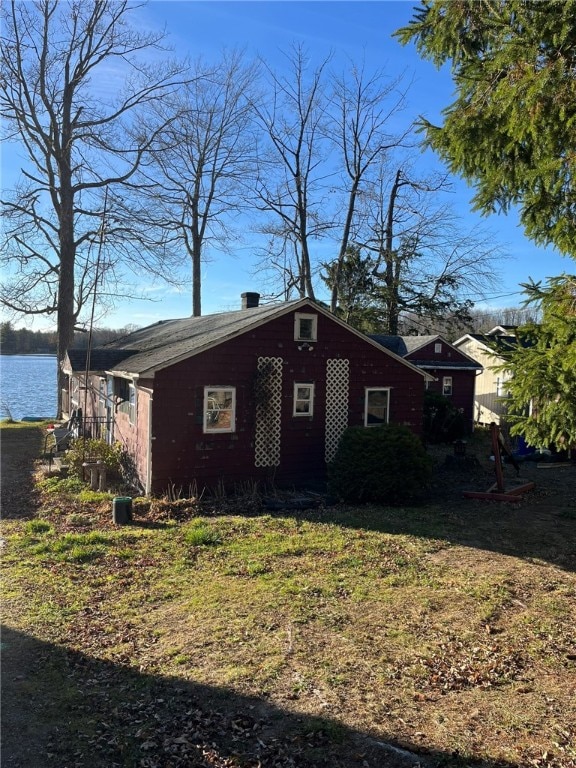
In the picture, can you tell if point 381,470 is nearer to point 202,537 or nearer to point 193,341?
point 202,537

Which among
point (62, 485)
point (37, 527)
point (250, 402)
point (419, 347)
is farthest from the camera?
point (419, 347)

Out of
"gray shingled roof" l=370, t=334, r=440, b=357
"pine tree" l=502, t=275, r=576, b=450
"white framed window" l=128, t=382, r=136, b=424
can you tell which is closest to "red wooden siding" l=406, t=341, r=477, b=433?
"gray shingled roof" l=370, t=334, r=440, b=357

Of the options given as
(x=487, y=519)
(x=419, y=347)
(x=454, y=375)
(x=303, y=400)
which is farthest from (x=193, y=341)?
(x=454, y=375)

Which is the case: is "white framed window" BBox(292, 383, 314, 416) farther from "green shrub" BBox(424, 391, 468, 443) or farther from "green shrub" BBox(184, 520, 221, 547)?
"green shrub" BBox(424, 391, 468, 443)

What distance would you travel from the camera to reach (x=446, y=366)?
80.9 ft

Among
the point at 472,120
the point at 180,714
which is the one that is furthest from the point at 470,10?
the point at 180,714

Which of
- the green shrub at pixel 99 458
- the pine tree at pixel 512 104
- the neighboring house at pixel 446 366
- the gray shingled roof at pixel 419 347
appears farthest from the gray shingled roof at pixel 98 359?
the neighboring house at pixel 446 366

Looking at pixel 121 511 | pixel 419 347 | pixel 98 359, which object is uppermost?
pixel 419 347

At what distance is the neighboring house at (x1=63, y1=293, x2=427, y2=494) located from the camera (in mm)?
11992

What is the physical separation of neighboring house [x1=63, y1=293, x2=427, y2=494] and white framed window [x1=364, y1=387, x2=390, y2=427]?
27 mm

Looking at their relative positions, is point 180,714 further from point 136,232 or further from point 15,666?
point 136,232

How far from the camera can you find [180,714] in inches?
168

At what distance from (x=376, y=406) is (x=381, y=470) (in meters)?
3.15

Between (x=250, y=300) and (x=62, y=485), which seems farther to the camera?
(x=250, y=300)
